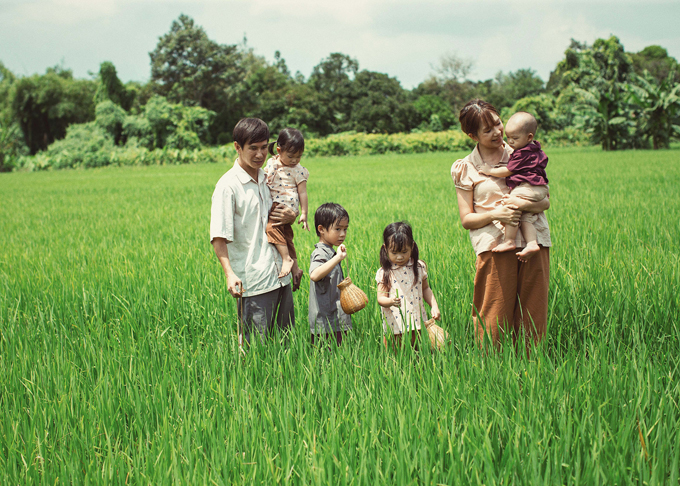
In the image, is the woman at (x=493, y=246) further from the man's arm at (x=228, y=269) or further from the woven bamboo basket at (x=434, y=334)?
the man's arm at (x=228, y=269)

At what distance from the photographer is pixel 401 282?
7.07 ft

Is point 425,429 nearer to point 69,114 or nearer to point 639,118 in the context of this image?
point 639,118

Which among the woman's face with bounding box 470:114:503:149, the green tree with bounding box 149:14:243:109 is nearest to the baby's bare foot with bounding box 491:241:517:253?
the woman's face with bounding box 470:114:503:149

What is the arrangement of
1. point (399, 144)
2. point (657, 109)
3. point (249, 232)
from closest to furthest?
point (249, 232) → point (657, 109) → point (399, 144)

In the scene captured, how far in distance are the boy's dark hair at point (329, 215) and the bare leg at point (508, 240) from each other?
68cm

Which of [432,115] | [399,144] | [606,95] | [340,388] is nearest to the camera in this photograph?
[340,388]

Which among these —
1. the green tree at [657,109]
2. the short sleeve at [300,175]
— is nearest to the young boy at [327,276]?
the short sleeve at [300,175]

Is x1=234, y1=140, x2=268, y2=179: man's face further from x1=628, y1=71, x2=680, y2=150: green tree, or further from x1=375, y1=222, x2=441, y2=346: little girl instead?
x1=628, y1=71, x2=680, y2=150: green tree

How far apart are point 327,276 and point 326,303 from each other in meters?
0.13

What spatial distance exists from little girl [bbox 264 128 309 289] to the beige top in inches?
29.0

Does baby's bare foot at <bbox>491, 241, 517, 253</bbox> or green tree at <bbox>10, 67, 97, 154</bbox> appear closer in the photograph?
baby's bare foot at <bbox>491, 241, 517, 253</bbox>

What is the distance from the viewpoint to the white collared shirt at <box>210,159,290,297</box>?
2176mm

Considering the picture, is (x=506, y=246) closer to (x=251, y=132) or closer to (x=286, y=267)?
(x=286, y=267)

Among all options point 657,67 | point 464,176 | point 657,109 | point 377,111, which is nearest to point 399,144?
point 377,111
